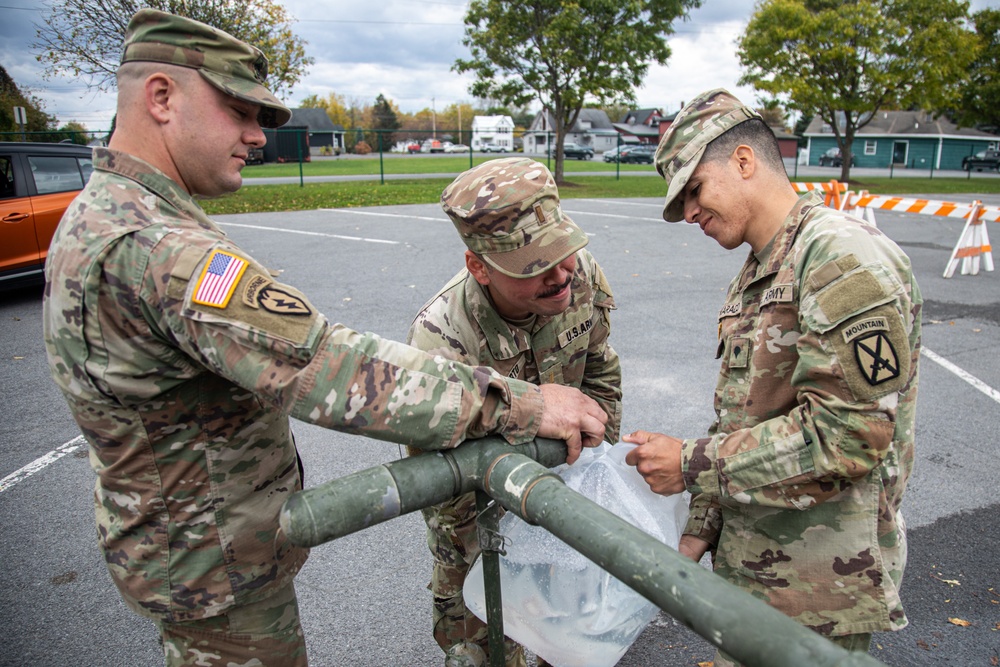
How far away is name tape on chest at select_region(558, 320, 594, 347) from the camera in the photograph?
2.34 meters

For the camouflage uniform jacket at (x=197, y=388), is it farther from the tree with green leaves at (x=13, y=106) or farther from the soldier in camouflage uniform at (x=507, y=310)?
the tree with green leaves at (x=13, y=106)

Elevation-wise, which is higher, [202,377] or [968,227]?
[202,377]

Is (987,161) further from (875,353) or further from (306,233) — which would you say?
(875,353)

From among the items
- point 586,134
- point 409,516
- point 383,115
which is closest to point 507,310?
point 409,516

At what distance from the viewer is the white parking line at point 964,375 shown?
5.15 m


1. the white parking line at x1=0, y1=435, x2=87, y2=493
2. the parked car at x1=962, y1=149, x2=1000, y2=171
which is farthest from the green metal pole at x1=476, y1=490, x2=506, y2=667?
the parked car at x1=962, y1=149, x2=1000, y2=171

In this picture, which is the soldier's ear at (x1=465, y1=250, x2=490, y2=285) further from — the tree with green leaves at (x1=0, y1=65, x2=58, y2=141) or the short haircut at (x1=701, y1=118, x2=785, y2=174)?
the tree with green leaves at (x1=0, y1=65, x2=58, y2=141)

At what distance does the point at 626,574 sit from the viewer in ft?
2.81

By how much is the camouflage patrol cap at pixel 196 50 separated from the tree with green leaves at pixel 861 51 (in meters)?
25.9

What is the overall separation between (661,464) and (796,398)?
353mm

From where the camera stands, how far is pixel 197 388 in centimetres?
158

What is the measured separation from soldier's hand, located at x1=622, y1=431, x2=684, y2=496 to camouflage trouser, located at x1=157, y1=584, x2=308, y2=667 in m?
0.99

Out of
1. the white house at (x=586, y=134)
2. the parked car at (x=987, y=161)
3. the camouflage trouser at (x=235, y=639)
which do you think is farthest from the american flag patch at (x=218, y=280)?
the white house at (x=586, y=134)

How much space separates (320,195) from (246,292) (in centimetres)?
1769
